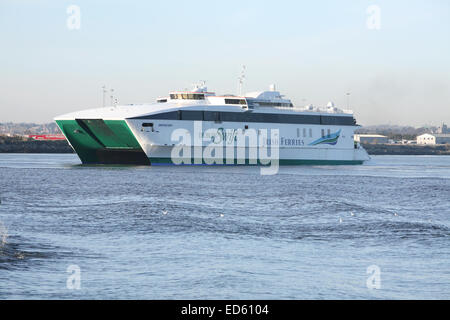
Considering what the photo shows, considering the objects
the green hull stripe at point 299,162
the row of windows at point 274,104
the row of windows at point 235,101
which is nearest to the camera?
the green hull stripe at point 299,162

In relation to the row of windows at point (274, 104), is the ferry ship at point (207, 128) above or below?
below

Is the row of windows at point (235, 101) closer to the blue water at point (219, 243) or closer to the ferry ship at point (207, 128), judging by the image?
the ferry ship at point (207, 128)

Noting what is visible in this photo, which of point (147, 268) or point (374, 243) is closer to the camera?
point (147, 268)

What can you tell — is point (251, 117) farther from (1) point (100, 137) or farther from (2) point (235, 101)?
(1) point (100, 137)

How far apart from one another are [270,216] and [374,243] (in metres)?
6.72

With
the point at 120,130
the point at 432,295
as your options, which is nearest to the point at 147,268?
the point at 432,295

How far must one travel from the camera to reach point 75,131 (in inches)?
2324

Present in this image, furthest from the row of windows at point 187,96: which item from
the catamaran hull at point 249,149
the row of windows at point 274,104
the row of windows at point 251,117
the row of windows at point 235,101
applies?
the row of windows at point 274,104

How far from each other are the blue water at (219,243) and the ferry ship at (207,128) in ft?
68.0

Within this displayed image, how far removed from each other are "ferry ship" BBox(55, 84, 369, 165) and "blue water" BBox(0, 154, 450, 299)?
20714mm

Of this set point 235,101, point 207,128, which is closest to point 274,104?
point 235,101

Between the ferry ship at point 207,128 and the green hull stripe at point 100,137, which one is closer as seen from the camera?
the green hull stripe at point 100,137

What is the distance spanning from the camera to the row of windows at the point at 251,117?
6057cm
